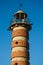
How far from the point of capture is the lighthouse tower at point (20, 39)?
25.5 meters

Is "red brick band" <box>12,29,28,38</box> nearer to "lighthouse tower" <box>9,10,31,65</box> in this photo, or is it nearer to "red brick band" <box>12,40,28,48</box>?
"lighthouse tower" <box>9,10,31,65</box>

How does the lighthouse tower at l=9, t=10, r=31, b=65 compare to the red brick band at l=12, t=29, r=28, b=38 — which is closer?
the lighthouse tower at l=9, t=10, r=31, b=65

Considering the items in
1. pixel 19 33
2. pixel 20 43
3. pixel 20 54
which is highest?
pixel 19 33

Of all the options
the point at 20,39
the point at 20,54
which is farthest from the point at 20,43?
the point at 20,54

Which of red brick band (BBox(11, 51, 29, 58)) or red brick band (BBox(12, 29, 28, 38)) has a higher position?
red brick band (BBox(12, 29, 28, 38))

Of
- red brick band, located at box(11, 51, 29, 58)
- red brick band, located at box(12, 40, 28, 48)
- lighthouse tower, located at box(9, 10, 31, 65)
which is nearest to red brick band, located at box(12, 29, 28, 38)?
lighthouse tower, located at box(9, 10, 31, 65)

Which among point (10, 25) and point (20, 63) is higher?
point (10, 25)

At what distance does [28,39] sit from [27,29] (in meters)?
1.30

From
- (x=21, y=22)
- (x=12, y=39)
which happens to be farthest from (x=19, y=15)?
(x=12, y=39)

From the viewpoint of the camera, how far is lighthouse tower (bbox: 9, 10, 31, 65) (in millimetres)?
25545

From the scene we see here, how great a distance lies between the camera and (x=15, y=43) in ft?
86.3

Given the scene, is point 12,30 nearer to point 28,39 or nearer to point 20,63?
point 28,39

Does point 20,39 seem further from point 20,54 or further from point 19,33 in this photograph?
point 20,54

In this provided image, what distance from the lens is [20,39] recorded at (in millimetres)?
26375
